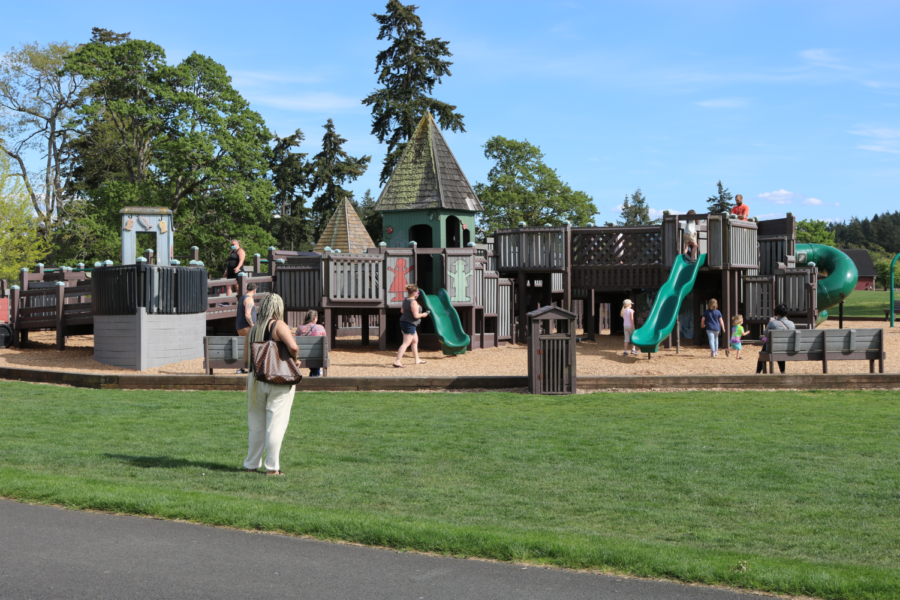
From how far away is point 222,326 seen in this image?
78.3 ft

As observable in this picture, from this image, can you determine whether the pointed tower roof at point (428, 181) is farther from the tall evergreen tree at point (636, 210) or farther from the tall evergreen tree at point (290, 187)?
the tall evergreen tree at point (636, 210)

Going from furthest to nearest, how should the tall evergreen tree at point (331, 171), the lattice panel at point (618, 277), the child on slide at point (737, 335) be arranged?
1. the tall evergreen tree at point (331, 171)
2. the lattice panel at point (618, 277)
3. the child on slide at point (737, 335)

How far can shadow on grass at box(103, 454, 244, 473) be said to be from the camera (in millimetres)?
8891

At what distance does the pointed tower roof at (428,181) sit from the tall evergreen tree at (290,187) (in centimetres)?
3437

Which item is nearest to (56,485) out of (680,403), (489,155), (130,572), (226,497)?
(226,497)

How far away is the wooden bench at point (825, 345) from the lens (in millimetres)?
16578

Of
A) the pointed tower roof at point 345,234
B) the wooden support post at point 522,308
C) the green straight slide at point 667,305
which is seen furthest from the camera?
the pointed tower roof at point 345,234

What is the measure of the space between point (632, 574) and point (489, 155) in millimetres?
57993

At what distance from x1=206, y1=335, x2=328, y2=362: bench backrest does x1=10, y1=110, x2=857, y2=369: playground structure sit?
376cm

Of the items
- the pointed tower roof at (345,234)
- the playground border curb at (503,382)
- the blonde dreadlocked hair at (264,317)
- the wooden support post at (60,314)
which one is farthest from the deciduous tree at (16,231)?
the blonde dreadlocked hair at (264,317)

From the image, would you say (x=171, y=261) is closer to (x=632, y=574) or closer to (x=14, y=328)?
(x=14, y=328)

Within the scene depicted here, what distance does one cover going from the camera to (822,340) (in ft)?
54.4

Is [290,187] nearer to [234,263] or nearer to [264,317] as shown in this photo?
[234,263]

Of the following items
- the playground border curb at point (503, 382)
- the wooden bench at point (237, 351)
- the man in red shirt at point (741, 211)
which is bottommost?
the playground border curb at point (503, 382)
